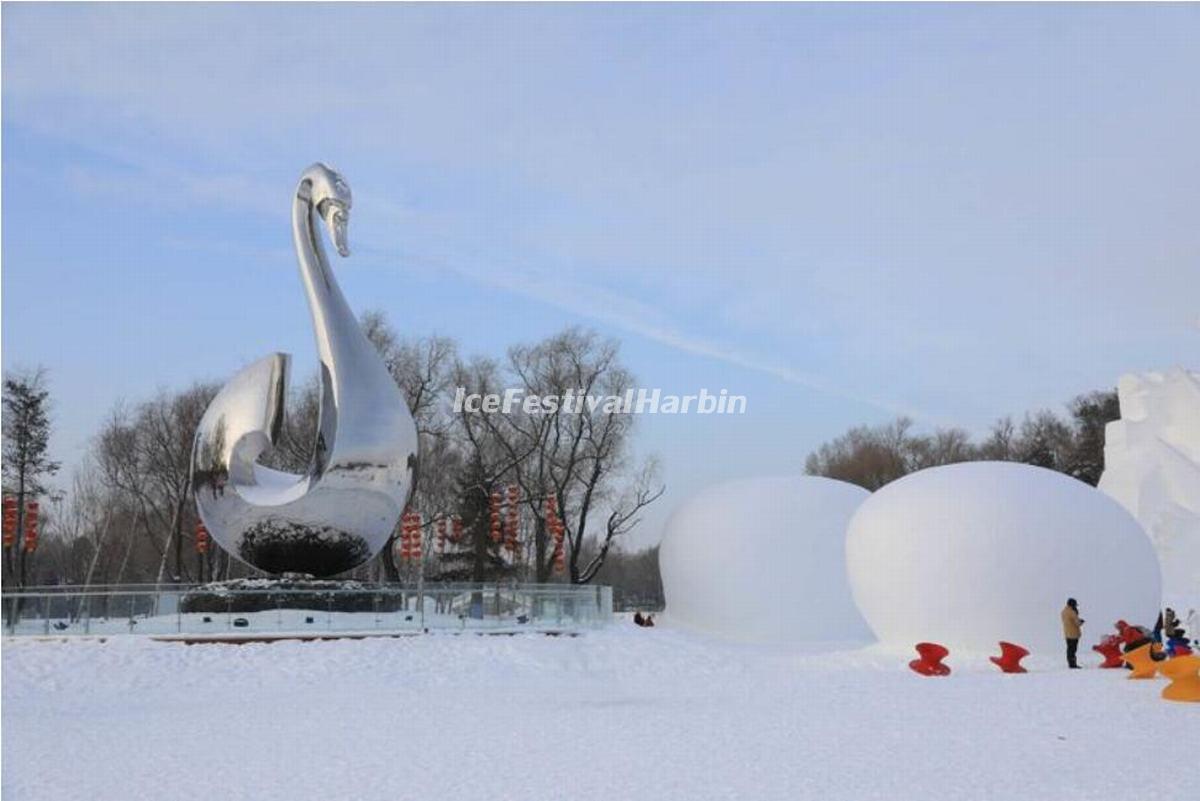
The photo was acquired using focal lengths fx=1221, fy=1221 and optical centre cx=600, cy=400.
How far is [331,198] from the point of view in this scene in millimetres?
20047

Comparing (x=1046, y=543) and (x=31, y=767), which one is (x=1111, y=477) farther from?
(x=31, y=767)

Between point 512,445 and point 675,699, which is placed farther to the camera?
point 512,445

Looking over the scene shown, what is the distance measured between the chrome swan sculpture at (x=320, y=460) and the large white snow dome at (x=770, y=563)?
32.0ft

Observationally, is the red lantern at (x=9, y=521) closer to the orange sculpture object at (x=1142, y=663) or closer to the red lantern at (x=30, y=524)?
the red lantern at (x=30, y=524)

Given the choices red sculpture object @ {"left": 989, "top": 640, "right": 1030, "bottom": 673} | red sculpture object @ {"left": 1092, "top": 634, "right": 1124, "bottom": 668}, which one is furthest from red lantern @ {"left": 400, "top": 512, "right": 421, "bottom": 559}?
red sculpture object @ {"left": 1092, "top": 634, "right": 1124, "bottom": 668}

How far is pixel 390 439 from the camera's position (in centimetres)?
1903

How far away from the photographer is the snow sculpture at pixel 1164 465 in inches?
1316

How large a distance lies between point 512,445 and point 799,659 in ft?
77.5

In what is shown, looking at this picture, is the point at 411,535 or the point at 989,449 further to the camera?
the point at 989,449

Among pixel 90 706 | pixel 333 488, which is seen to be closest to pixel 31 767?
pixel 90 706

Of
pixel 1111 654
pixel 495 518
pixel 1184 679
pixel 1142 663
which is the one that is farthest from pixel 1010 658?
pixel 495 518

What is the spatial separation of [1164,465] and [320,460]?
27.1 meters

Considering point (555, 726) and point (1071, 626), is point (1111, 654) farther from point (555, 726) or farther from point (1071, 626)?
point (555, 726)

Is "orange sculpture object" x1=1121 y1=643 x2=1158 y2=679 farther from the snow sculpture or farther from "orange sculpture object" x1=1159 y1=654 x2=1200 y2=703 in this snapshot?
the snow sculpture
